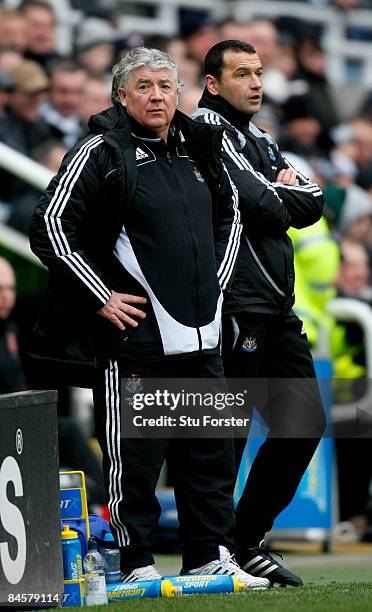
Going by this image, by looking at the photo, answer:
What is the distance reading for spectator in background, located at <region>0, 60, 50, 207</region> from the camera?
10.9m

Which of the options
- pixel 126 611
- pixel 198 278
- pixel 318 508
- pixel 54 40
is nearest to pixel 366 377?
pixel 318 508

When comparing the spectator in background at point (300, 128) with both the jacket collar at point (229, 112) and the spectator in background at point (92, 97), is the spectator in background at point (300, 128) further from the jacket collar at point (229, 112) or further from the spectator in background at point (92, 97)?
the jacket collar at point (229, 112)

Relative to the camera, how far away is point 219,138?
6.10m

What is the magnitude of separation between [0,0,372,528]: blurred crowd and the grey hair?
1.58m

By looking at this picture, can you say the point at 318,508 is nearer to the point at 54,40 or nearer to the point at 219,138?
the point at 219,138

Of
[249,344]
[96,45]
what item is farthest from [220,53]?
[96,45]

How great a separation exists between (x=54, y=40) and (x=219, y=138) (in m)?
7.30

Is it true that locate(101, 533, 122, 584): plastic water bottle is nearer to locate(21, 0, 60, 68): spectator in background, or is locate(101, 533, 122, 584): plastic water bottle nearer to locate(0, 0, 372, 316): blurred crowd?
locate(0, 0, 372, 316): blurred crowd

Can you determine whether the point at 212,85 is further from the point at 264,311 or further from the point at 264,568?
the point at 264,568

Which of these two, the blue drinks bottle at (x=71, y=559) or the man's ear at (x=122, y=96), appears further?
the man's ear at (x=122, y=96)

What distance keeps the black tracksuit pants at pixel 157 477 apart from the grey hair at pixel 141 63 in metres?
1.10

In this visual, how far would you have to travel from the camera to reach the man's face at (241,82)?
646cm

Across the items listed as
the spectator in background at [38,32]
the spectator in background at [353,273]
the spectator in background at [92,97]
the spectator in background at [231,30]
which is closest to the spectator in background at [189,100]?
the spectator in background at [92,97]

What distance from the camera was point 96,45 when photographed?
13000 mm
